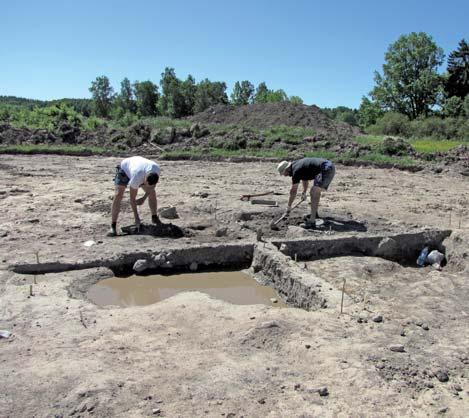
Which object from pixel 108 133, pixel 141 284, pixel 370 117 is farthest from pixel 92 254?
pixel 370 117

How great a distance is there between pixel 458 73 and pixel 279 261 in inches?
1622

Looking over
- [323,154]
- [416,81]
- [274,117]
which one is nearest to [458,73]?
[416,81]

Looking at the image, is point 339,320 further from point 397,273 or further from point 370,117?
point 370,117

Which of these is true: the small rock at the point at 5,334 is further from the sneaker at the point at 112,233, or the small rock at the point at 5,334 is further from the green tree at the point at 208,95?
the green tree at the point at 208,95

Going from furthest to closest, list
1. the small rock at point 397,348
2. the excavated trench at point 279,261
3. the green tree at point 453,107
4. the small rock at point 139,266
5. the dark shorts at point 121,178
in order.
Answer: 1. the green tree at point 453,107
2. the dark shorts at point 121,178
3. the small rock at point 139,266
4. the excavated trench at point 279,261
5. the small rock at point 397,348

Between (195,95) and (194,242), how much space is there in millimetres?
42301

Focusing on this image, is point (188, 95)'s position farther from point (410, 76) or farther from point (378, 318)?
point (378, 318)

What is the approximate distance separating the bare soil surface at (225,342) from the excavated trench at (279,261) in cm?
12

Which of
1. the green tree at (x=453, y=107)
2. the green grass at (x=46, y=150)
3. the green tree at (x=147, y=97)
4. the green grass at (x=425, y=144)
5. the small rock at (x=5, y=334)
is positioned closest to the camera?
the small rock at (x=5, y=334)

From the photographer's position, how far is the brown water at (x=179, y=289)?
17.2 ft

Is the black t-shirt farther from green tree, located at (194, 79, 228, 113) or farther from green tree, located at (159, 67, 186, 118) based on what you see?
green tree, located at (159, 67, 186, 118)

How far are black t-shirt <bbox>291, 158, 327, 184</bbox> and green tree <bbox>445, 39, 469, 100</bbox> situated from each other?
37.6 meters

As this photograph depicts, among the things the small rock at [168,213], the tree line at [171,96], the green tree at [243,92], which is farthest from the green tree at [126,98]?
the small rock at [168,213]

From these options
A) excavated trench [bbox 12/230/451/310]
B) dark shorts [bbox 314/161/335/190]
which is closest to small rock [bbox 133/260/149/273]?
excavated trench [bbox 12/230/451/310]
